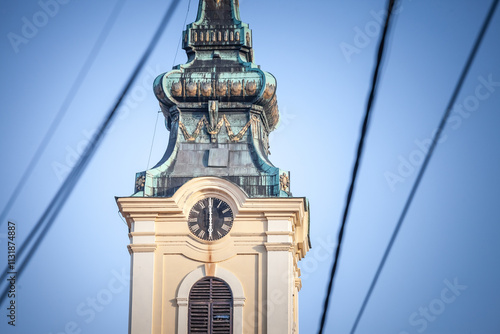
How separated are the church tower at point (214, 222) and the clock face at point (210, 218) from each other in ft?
0.10

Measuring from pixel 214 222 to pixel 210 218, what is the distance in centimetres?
17

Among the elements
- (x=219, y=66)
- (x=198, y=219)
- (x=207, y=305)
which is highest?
(x=219, y=66)

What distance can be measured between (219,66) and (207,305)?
7.81 metres

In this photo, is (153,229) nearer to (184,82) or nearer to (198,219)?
(198,219)

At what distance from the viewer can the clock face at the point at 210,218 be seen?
3794 cm

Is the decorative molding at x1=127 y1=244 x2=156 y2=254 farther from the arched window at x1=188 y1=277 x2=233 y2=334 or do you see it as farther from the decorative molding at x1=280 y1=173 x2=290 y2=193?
the decorative molding at x1=280 y1=173 x2=290 y2=193

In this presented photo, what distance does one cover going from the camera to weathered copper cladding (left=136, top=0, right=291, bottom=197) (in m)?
38.7

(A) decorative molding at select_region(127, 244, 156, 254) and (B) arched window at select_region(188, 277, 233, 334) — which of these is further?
(A) decorative molding at select_region(127, 244, 156, 254)

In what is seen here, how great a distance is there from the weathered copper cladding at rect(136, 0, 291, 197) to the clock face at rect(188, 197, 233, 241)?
911mm

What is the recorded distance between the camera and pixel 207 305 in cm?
3738

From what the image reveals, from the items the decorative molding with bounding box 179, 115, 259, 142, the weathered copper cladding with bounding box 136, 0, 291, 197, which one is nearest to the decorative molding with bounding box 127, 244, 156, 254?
the weathered copper cladding with bounding box 136, 0, 291, 197

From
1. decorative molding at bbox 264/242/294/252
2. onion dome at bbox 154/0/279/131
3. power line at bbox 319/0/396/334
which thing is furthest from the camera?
onion dome at bbox 154/0/279/131

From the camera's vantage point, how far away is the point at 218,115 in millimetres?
39625

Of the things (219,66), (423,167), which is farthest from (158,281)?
(423,167)
